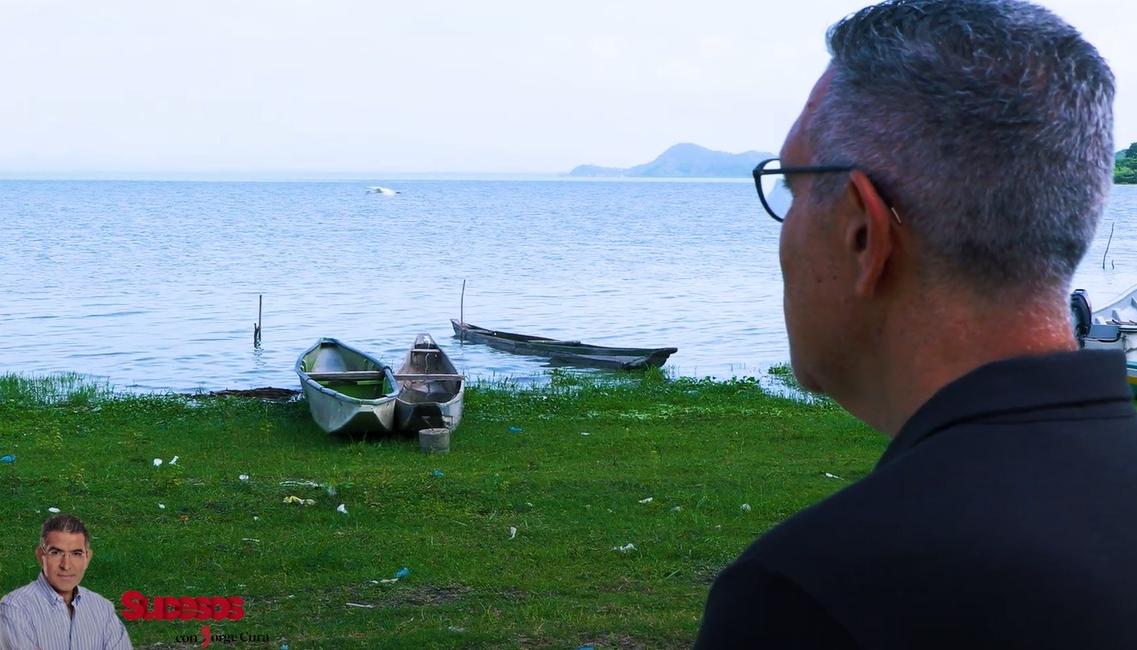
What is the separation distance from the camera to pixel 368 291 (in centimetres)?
4859

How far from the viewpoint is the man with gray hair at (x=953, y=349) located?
3.48ft

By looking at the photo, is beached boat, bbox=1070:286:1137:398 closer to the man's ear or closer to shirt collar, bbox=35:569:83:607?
shirt collar, bbox=35:569:83:607

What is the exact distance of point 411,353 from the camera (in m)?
21.0

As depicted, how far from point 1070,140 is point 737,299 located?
44.3 meters

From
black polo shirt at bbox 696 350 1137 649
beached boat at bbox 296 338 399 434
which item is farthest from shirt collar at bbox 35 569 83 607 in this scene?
beached boat at bbox 296 338 399 434

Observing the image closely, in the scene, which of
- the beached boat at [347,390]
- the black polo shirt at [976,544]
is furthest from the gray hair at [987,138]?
the beached boat at [347,390]

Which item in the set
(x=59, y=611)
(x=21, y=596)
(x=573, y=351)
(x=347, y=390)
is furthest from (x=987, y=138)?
(x=573, y=351)

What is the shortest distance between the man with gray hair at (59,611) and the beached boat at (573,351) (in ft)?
66.6

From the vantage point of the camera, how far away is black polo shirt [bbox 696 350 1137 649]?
1043 mm

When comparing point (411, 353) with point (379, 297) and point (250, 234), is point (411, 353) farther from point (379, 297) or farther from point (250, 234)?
point (250, 234)

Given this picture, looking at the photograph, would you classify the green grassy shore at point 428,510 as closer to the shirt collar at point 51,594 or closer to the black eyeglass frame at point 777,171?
the shirt collar at point 51,594

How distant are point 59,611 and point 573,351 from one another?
22576 millimetres

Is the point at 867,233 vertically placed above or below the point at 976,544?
above

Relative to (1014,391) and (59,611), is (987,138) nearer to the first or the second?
(1014,391)
